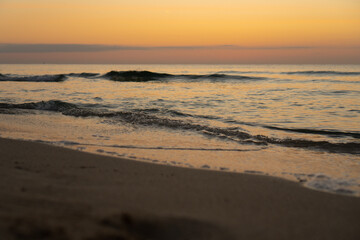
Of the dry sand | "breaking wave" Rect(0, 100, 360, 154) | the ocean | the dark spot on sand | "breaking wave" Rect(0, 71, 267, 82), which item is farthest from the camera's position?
"breaking wave" Rect(0, 71, 267, 82)

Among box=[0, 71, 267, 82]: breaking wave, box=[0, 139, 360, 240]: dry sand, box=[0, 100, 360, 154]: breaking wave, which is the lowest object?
box=[0, 100, 360, 154]: breaking wave

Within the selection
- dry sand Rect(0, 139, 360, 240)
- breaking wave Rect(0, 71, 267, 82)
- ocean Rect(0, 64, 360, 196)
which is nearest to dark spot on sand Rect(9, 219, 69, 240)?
dry sand Rect(0, 139, 360, 240)

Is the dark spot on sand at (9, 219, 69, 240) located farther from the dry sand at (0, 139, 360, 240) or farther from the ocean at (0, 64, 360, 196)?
the ocean at (0, 64, 360, 196)

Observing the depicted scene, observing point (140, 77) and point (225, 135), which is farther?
point (140, 77)

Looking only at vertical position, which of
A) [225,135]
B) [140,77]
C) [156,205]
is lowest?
[225,135]

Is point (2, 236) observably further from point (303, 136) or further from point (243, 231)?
point (303, 136)

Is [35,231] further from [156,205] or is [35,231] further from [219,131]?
[219,131]

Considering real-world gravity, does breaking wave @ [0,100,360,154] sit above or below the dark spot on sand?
below

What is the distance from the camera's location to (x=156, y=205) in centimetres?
258

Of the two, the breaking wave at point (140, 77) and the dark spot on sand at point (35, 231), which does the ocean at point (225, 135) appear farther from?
the breaking wave at point (140, 77)

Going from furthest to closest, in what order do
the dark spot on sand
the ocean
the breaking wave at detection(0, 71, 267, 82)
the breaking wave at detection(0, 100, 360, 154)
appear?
the breaking wave at detection(0, 71, 267, 82) < the breaking wave at detection(0, 100, 360, 154) < the ocean < the dark spot on sand

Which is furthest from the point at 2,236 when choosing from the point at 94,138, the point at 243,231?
the point at 94,138

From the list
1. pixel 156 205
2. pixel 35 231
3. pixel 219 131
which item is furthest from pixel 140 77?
pixel 35 231

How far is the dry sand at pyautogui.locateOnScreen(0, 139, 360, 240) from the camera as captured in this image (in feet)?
7.01
